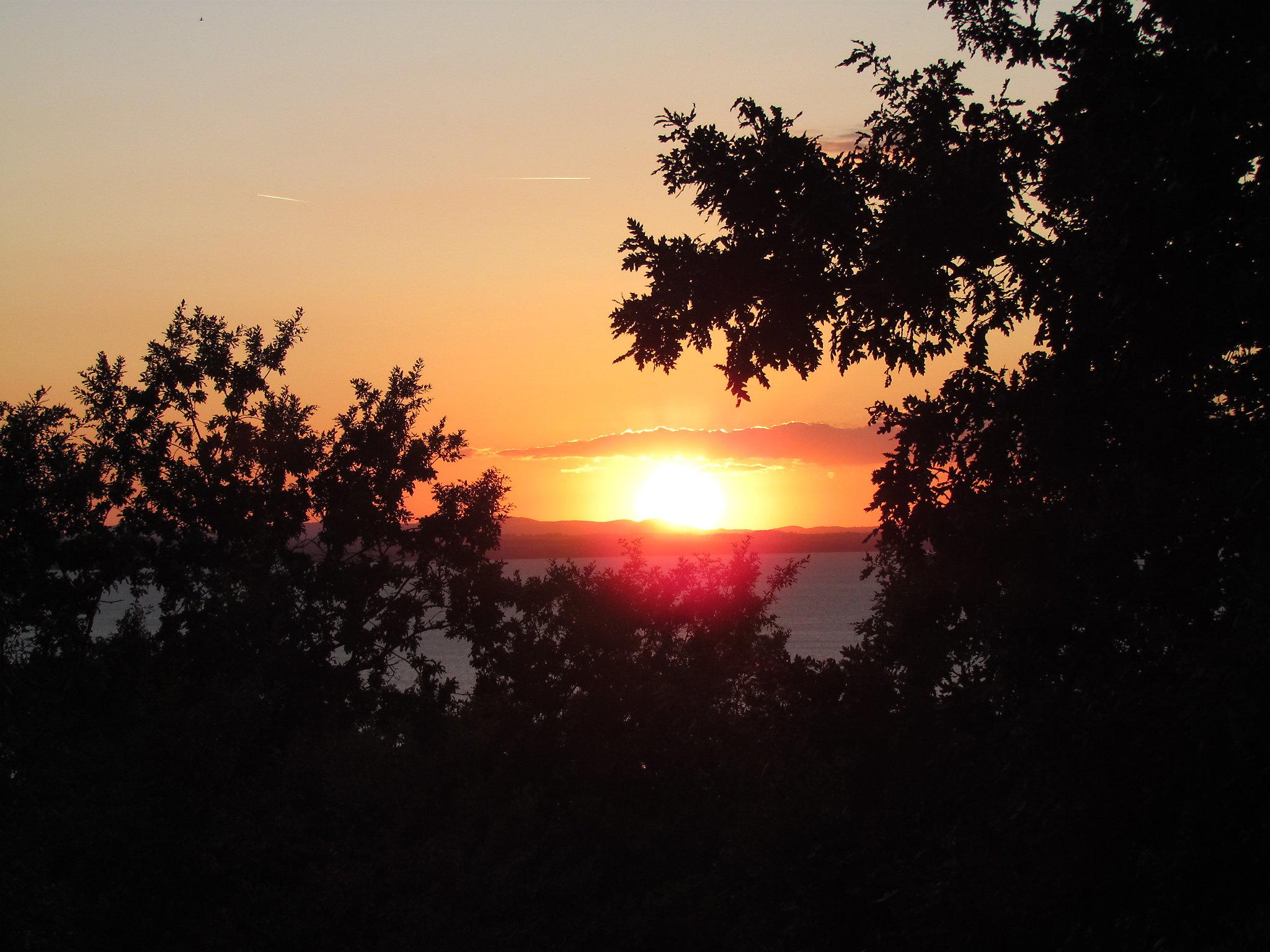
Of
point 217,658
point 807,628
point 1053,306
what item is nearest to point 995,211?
point 1053,306

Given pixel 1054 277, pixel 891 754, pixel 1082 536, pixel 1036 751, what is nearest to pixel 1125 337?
pixel 1054 277

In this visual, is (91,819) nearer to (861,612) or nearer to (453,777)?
(453,777)

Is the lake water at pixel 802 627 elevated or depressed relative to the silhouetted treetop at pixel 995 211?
depressed

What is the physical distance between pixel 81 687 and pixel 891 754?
14.4 metres

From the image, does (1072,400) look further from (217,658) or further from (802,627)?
(802,627)

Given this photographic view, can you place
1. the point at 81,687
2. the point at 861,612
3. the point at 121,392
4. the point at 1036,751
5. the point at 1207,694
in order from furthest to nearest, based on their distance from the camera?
the point at 861,612 → the point at 121,392 → the point at 81,687 → the point at 1036,751 → the point at 1207,694

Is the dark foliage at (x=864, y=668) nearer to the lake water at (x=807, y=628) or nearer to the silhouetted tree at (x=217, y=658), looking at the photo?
the silhouetted tree at (x=217, y=658)

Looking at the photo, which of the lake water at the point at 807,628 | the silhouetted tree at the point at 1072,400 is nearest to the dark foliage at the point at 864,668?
the silhouetted tree at the point at 1072,400

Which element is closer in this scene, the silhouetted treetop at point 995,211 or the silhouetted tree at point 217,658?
the silhouetted treetop at point 995,211

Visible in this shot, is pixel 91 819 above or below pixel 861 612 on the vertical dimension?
above

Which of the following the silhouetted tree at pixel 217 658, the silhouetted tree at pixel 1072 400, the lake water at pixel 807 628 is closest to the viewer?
the silhouetted tree at pixel 1072 400

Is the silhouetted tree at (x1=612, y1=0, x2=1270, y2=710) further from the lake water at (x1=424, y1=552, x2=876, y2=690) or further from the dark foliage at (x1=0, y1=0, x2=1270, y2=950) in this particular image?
the lake water at (x1=424, y1=552, x2=876, y2=690)

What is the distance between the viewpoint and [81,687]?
19.8 metres

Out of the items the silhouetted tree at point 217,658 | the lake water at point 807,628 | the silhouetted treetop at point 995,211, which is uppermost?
the silhouetted treetop at point 995,211
